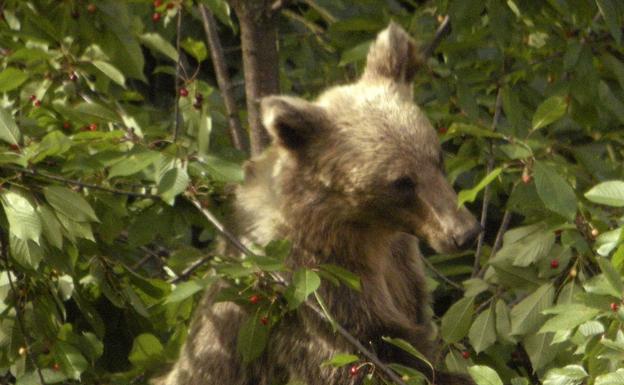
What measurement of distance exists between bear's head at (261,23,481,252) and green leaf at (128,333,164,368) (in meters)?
0.71

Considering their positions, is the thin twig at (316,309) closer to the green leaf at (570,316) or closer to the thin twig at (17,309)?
the green leaf at (570,316)

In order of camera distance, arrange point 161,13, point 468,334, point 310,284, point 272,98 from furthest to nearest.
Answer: point 161,13, point 468,334, point 272,98, point 310,284

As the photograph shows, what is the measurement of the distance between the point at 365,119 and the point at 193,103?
2.14 ft

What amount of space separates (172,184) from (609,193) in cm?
138

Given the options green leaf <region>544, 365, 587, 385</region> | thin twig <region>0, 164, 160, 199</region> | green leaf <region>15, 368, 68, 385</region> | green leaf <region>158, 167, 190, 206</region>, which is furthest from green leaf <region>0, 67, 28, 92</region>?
green leaf <region>544, 365, 587, 385</region>

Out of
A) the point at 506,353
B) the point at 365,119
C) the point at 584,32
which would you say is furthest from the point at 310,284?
the point at 584,32

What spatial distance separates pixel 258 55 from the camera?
19.8ft

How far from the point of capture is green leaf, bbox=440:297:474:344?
5355 mm

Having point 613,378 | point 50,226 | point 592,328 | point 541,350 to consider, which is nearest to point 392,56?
point 541,350

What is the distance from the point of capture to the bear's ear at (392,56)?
5.61 metres

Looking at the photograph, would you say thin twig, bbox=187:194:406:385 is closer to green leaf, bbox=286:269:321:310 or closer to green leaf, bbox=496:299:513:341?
green leaf, bbox=286:269:321:310

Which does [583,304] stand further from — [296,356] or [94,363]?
[94,363]

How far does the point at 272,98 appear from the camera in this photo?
16.9ft

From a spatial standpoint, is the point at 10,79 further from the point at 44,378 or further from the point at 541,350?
the point at 541,350
